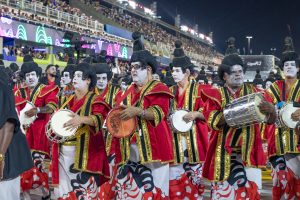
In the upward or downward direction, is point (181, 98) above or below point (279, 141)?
above

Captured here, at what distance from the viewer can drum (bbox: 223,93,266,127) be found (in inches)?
221

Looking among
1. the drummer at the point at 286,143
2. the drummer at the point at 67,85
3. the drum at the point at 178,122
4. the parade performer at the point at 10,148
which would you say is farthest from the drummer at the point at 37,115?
the parade performer at the point at 10,148

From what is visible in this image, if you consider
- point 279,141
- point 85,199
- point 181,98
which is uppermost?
point 181,98

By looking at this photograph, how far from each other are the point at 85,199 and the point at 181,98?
2.19m

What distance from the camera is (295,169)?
732 cm

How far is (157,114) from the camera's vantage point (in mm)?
6129

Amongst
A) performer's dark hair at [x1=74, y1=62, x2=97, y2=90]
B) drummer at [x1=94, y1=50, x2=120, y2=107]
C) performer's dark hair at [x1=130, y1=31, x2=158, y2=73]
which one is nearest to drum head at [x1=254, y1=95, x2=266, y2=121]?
performer's dark hair at [x1=130, y1=31, x2=158, y2=73]

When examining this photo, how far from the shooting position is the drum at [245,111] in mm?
5613

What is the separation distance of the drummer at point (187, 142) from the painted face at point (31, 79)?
7.42 ft

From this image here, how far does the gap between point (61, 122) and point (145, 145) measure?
1111 millimetres

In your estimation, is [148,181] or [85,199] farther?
[85,199]

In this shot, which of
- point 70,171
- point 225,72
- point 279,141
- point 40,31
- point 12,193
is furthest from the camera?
point 40,31

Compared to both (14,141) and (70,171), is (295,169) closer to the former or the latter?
(70,171)

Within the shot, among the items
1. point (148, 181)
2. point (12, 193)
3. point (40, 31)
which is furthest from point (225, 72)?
point (40, 31)
